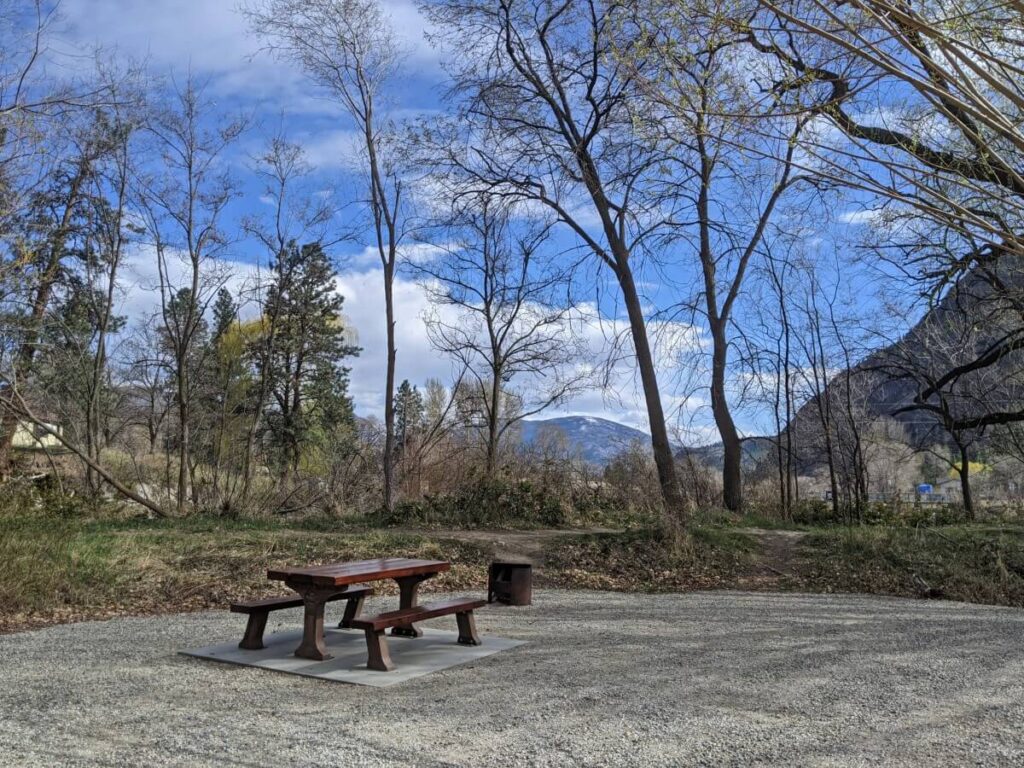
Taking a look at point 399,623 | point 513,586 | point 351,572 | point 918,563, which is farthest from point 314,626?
point 918,563

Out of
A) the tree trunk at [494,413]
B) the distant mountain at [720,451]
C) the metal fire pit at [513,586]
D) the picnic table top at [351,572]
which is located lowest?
the metal fire pit at [513,586]

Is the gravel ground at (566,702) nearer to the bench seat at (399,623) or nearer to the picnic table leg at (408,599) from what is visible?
the bench seat at (399,623)

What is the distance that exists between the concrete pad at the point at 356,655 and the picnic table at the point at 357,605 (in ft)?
0.27

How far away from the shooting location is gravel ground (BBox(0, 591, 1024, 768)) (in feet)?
11.6

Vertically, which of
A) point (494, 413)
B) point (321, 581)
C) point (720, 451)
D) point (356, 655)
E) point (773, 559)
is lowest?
point (356, 655)

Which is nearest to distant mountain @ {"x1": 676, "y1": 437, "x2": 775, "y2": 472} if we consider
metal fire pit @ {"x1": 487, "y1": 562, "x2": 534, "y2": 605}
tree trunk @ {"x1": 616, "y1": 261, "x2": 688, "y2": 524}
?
tree trunk @ {"x1": 616, "y1": 261, "x2": 688, "y2": 524}

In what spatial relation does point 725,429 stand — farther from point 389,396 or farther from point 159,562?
point 159,562

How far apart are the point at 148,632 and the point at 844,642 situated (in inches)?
223

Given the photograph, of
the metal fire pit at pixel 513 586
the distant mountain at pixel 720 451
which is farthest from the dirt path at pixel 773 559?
the distant mountain at pixel 720 451

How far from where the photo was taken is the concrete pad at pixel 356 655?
5105 millimetres

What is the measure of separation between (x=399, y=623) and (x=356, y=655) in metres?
0.49

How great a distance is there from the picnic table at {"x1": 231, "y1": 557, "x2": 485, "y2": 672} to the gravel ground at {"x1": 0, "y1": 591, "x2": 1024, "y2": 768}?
0.43 m

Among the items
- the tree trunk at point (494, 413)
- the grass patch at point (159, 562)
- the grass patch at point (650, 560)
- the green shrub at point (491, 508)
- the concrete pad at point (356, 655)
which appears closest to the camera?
the concrete pad at point (356, 655)

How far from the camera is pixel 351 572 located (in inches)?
214
